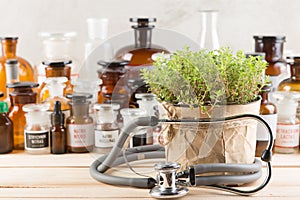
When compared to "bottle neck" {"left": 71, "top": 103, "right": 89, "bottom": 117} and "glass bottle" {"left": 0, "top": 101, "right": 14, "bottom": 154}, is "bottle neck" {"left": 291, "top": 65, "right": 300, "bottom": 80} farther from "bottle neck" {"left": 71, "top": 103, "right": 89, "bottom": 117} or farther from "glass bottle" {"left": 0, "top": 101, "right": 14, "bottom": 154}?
"glass bottle" {"left": 0, "top": 101, "right": 14, "bottom": 154}

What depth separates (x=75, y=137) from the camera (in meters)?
1.32

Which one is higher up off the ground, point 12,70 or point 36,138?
point 12,70

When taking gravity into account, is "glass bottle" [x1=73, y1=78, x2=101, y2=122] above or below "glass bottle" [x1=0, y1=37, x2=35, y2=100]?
below

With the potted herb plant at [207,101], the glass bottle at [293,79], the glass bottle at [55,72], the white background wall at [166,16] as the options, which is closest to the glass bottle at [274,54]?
the glass bottle at [293,79]

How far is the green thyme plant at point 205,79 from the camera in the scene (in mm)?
1012

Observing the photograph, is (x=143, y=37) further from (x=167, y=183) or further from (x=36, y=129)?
Result: (x=167, y=183)

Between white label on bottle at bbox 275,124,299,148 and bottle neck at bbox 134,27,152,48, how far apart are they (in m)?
0.38

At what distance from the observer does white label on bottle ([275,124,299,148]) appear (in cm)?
131

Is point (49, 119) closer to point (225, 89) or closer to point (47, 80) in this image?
point (47, 80)

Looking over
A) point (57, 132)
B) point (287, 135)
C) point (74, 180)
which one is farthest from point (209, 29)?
point (74, 180)

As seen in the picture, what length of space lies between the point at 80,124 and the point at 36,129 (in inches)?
3.9

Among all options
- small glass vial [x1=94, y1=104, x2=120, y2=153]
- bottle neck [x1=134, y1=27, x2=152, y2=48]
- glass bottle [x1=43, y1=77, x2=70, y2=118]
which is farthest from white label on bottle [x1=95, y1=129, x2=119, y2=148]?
bottle neck [x1=134, y1=27, x2=152, y2=48]

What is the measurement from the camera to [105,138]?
1288mm

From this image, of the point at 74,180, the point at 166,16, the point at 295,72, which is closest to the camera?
the point at 74,180
